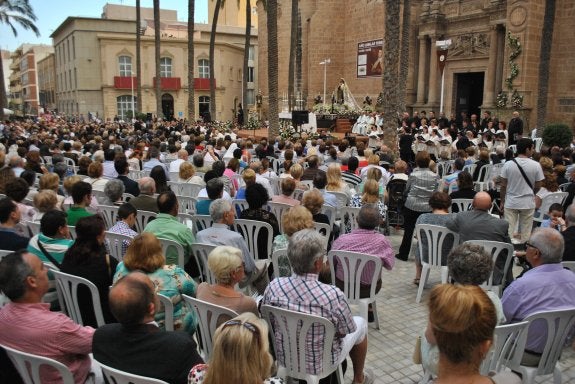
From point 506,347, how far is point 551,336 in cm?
39

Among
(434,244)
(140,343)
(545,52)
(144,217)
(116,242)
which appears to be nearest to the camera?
(140,343)

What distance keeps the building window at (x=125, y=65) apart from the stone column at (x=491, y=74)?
3347 cm

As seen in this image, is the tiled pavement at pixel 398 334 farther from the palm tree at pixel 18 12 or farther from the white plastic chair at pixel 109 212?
the palm tree at pixel 18 12

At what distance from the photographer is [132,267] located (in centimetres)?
363

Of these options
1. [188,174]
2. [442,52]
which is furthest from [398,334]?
[442,52]

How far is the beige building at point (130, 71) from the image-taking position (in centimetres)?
4519

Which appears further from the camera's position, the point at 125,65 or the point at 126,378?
the point at 125,65

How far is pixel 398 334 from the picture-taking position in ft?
16.3

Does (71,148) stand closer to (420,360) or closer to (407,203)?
(407,203)

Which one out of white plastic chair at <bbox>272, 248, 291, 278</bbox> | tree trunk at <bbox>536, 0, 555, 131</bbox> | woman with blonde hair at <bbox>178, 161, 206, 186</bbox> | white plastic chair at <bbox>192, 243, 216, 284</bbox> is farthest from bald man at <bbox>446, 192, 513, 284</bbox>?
tree trunk at <bbox>536, 0, 555, 131</bbox>

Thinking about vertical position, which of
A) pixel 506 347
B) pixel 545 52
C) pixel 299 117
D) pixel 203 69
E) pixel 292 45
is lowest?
pixel 506 347

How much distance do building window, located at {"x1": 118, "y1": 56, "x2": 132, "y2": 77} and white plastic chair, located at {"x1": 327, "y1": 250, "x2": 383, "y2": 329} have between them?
45056mm

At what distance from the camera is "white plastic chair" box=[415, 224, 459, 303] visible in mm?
5582

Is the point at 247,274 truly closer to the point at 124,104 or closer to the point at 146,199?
the point at 146,199
